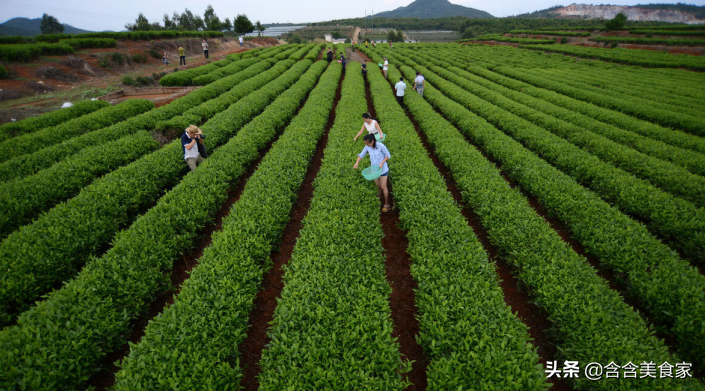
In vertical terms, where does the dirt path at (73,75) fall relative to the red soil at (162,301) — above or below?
above

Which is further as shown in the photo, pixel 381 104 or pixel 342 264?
pixel 381 104

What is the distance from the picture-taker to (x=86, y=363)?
4.03m

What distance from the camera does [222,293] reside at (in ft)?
15.4

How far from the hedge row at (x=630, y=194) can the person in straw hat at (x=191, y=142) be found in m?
13.1

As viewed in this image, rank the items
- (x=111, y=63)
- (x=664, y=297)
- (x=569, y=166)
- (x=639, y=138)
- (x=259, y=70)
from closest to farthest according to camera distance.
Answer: (x=664, y=297)
(x=569, y=166)
(x=639, y=138)
(x=259, y=70)
(x=111, y=63)

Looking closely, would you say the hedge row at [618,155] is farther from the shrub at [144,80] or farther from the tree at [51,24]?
the tree at [51,24]

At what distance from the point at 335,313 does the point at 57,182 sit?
970 centimetres

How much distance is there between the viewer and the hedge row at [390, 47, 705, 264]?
672 cm

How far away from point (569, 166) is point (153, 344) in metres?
12.9

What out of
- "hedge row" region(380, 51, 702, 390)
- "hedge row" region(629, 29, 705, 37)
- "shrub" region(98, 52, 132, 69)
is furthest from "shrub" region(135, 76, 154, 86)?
"hedge row" region(629, 29, 705, 37)

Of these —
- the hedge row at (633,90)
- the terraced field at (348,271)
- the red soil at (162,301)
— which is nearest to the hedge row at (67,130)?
the terraced field at (348,271)

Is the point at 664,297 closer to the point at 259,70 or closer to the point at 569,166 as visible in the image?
the point at 569,166

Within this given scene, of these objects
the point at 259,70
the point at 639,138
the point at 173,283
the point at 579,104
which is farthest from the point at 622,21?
the point at 173,283

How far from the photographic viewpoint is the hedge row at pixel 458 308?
3734mm
